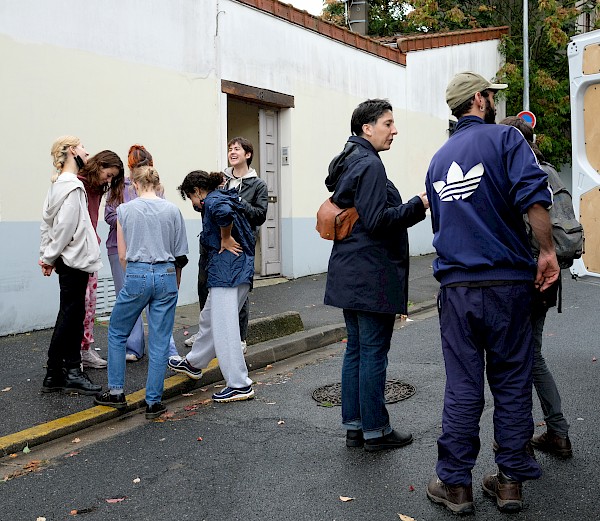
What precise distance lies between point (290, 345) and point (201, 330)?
1.72m

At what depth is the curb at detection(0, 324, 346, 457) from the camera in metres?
4.84

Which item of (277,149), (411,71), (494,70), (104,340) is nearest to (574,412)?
(104,340)

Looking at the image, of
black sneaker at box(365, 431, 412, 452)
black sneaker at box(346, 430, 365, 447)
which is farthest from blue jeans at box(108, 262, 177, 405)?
black sneaker at box(365, 431, 412, 452)

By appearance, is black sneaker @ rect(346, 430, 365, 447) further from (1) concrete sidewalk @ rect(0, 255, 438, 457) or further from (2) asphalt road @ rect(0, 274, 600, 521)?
(1) concrete sidewalk @ rect(0, 255, 438, 457)

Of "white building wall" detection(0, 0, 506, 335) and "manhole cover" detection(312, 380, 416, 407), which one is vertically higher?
"white building wall" detection(0, 0, 506, 335)

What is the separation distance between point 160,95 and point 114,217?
3.43 metres

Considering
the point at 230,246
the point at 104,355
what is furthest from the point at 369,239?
the point at 104,355

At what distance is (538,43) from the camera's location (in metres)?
20.9

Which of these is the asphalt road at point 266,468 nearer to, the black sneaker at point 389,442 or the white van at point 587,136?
the black sneaker at point 389,442

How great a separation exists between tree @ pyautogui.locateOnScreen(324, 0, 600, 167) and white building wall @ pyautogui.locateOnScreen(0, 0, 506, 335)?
233 inches

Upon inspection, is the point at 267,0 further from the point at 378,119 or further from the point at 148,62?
the point at 378,119

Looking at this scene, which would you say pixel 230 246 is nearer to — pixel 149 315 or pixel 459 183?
pixel 149 315

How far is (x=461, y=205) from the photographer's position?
361cm

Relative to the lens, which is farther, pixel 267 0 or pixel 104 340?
pixel 267 0
